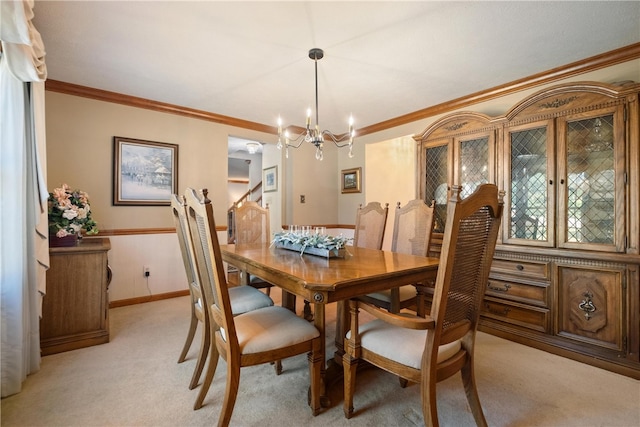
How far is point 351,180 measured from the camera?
463cm

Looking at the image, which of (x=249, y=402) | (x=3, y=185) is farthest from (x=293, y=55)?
(x=249, y=402)

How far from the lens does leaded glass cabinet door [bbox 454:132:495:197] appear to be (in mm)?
2607

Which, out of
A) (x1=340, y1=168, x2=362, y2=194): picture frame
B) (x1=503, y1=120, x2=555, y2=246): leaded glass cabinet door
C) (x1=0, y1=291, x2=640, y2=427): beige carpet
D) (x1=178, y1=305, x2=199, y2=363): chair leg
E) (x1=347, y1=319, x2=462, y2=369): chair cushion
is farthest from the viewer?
(x1=340, y1=168, x2=362, y2=194): picture frame

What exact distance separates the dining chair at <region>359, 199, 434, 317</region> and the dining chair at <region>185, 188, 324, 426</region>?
619 millimetres

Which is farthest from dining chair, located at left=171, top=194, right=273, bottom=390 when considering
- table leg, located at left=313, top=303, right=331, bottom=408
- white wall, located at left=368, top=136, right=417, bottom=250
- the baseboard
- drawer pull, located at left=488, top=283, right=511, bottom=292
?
white wall, located at left=368, top=136, right=417, bottom=250

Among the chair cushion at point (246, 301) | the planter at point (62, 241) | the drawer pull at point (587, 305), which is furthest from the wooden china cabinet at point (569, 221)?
the planter at point (62, 241)

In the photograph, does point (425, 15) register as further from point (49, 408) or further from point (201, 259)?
point (49, 408)

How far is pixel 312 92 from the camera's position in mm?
3016

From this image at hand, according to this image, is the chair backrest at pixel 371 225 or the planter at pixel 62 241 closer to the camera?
the planter at pixel 62 241

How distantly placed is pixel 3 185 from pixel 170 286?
6.93ft

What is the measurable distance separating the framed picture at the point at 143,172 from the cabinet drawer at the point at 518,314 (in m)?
3.52

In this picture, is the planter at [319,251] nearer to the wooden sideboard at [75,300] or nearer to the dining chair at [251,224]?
the dining chair at [251,224]

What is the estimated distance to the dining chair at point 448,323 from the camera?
1.15 metres

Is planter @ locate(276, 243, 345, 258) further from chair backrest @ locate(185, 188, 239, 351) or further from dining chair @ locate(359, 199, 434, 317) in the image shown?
chair backrest @ locate(185, 188, 239, 351)
